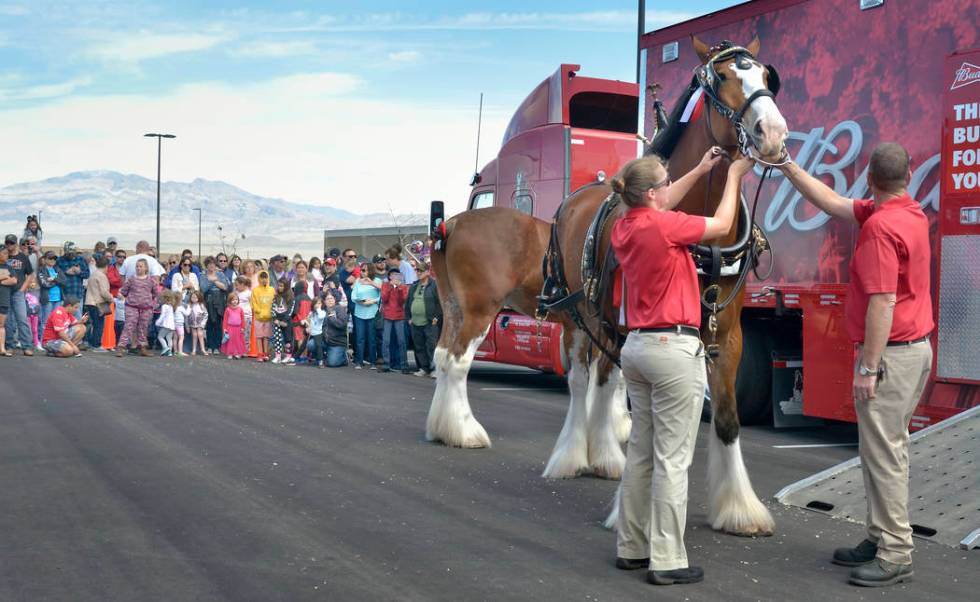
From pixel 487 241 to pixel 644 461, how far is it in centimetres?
449

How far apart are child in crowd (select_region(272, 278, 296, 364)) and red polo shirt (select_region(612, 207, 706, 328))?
14.3m

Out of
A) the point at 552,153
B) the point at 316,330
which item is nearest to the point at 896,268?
the point at 552,153

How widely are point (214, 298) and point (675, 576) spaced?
16.9 m

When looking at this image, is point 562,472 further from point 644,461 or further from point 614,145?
point 614,145

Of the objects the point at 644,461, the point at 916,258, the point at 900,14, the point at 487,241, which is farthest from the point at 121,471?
the point at 900,14

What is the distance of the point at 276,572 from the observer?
508 cm

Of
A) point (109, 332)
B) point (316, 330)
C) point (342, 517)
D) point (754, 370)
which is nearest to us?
point (342, 517)

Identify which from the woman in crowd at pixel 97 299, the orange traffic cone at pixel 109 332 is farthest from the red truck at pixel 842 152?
the orange traffic cone at pixel 109 332

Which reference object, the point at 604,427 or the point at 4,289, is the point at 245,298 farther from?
the point at 604,427

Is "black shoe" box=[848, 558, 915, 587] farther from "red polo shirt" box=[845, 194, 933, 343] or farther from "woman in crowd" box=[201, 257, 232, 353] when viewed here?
"woman in crowd" box=[201, 257, 232, 353]

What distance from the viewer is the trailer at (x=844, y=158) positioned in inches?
308

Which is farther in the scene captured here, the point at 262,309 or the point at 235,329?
the point at 235,329

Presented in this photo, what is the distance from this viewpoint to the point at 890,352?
196 inches

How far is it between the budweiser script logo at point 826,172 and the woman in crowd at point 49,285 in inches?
614
